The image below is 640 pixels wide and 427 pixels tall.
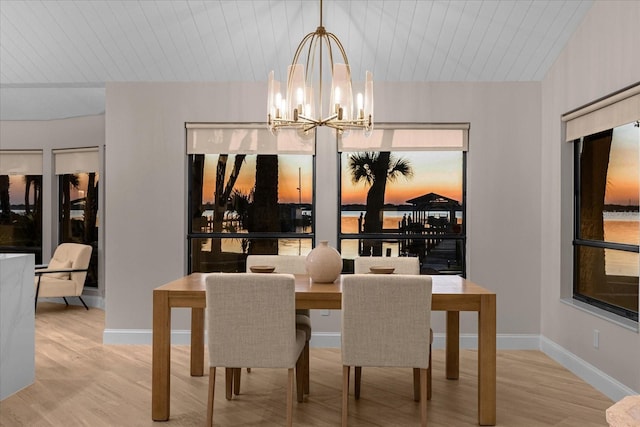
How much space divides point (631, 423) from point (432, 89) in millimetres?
4280

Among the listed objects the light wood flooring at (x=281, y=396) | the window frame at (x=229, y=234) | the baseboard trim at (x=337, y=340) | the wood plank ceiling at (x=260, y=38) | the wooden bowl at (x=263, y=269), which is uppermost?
the wood plank ceiling at (x=260, y=38)

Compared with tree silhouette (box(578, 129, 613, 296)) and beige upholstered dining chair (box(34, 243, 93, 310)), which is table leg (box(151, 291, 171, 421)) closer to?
tree silhouette (box(578, 129, 613, 296))

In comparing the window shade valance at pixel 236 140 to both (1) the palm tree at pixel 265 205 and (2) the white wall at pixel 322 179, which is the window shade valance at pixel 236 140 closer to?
(2) the white wall at pixel 322 179

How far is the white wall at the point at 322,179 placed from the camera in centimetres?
498

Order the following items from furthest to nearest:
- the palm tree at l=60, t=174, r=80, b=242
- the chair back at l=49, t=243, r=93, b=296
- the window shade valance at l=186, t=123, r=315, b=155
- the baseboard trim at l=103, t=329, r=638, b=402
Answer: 1. the palm tree at l=60, t=174, r=80, b=242
2. the chair back at l=49, t=243, r=93, b=296
3. the window shade valance at l=186, t=123, r=315, b=155
4. the baseboard trim at l=103, t=329, r=638, b=402

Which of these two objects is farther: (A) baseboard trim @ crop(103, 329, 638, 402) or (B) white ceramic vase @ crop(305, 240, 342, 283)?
(A) baseboard trim @ crop(103, 329, 638, 402)

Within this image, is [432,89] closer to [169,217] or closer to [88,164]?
[169,217]

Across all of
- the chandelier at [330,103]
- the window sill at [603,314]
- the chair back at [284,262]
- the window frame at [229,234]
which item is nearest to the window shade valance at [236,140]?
the window frame at [229,234]

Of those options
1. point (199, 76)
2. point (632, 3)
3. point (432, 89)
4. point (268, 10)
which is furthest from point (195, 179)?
point (632, 3)

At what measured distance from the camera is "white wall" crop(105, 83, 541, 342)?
16.3 ft

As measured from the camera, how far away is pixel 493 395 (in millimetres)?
3201

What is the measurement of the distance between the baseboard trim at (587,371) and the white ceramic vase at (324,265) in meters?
1.90

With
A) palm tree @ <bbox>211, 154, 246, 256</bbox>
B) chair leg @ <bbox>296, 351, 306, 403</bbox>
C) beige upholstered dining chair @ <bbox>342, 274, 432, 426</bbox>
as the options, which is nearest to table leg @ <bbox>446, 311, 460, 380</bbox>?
beige upholstered dining chair @ <bbox>342, 274, 432, 426</bbox>

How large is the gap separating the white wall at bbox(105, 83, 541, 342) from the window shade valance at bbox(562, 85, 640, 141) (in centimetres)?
65
